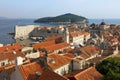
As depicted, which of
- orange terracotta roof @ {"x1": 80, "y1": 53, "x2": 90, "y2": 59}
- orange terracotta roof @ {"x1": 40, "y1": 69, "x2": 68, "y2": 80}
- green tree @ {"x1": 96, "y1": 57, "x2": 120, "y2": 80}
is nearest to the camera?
orange terracotta roof @ {"x1": 40, "y1": 69, "x2": 68, "y2": 80}

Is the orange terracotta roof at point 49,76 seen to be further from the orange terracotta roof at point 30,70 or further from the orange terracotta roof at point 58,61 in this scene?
the orange terracotta roof at point 58,61

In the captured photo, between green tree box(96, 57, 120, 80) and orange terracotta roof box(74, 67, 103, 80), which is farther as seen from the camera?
green tree box(96, 57, 120, 80)

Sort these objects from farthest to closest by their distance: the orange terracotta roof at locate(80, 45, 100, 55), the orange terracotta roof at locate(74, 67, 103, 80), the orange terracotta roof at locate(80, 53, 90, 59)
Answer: the orange terracotta roof at locate(80, 45, 100, 55), the orange terracotta roof at locate(80, 53, 90, 59), the orange terracotta roof at locate(74, 67, 103, 80)

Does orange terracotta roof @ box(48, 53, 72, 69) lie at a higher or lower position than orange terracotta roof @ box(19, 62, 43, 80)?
lower

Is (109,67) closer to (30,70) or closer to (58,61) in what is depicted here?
(58,61)

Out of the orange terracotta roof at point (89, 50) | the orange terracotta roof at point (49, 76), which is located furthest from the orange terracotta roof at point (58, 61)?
the orange terracotta roof at point (89, 50)

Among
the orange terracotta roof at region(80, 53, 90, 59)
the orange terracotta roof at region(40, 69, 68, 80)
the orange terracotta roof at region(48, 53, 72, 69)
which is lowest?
the orange terracotta roof at region(80, 53, 90, 59)

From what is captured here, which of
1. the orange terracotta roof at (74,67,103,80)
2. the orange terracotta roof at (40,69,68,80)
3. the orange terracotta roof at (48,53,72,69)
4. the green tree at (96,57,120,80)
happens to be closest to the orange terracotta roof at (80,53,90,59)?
the orange terracotta roof at (48,53,72,69)

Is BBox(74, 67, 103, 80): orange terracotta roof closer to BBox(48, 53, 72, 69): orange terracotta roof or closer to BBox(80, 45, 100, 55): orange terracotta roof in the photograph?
BBox(48, 53, 72, 69): orange terracotta roof

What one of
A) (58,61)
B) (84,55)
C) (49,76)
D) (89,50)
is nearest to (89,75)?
(49,76)
